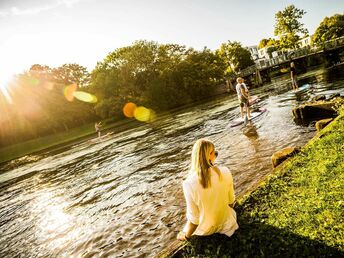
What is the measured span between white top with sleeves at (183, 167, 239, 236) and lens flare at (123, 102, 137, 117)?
54138 millimetres

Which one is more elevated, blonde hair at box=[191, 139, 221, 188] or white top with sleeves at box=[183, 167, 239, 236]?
blonde hair at box=[191, 139, 221, 188]

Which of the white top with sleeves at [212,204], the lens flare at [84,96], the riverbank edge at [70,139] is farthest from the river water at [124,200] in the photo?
the lens flare at [84,96]

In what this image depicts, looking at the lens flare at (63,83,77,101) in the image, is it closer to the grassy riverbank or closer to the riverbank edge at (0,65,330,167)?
the riverbank edge at (0,65,330,167)

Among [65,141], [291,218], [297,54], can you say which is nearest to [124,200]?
[291,218]

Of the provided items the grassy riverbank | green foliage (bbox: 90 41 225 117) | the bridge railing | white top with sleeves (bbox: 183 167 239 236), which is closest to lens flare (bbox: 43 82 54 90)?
green foliage (bbox: 90 41 225 117)

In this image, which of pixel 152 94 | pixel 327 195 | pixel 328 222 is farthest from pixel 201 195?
pixel 152 94

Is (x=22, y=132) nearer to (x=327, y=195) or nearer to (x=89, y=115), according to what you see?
(x=89, y=115)

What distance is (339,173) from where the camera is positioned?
506 cm

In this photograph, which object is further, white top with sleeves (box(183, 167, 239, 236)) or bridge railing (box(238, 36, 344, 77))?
bridge railing (box(238, 36, 344, 77))

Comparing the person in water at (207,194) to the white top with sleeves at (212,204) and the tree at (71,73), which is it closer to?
the white top with sleeves at (212,204)

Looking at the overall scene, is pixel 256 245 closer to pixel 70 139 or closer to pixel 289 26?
pixel 70 139

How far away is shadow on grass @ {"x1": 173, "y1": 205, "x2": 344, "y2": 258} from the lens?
3.51 metres

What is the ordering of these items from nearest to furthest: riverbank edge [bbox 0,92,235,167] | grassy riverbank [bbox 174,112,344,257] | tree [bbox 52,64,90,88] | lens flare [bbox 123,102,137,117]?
grassy riverbank [bbox 174,112,344,257] < riverbank edge [bbox 0,92,235,167] < lens flare [bbox 123,102,137,117] < tree [bbox 52,64,90,88]

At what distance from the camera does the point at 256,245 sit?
154 inches
